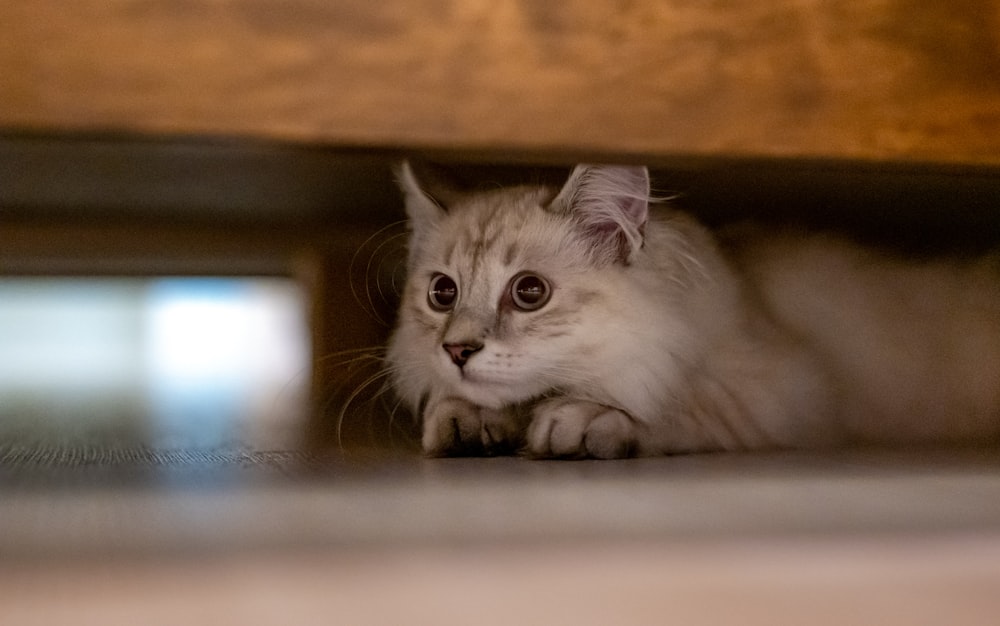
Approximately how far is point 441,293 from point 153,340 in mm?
1168

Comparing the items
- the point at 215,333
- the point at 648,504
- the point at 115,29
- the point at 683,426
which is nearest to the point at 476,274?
the point at 683,426

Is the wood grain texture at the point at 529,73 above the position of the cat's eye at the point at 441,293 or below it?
above

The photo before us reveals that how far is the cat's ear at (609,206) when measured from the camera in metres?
1.20

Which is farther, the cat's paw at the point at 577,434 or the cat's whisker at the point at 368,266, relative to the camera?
the cat's whisker at the point at 368,266

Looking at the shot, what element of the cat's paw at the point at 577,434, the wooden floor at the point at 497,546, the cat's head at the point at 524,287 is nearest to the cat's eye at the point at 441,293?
the cat's head at the point at 524,287

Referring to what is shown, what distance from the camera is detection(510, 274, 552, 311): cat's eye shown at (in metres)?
1.20

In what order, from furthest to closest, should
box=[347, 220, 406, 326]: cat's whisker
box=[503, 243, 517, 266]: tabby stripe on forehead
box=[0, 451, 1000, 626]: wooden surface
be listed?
box=[347, 220, 406, 326]: cat's whisker < box=[503, 243, 517, 266]: tabby stripe on forehead < box=[0, 451, 1000, 626]: wooden surface

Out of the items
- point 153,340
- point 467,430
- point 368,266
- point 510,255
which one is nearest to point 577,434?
point 467,430

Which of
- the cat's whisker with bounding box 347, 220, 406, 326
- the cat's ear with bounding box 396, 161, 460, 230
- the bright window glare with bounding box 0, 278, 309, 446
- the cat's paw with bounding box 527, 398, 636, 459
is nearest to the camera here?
the cat's paw with bounding box 527, 398, 636, 459

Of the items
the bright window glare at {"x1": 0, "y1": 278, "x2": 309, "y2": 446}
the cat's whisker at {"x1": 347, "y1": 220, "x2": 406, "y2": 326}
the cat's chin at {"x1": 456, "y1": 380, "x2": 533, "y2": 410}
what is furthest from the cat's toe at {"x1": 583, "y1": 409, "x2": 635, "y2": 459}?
the bright window glare at {"x1": 0, "y1": 278, "x2": 309, "y2": 446}

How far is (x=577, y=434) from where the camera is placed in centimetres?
111

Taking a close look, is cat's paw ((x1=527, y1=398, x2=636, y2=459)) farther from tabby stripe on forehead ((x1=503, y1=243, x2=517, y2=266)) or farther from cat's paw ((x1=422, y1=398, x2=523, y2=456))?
tabby stripe on forehead ((x1=503, y1=243, x2=517, y2=266))

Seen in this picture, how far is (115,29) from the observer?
72cm

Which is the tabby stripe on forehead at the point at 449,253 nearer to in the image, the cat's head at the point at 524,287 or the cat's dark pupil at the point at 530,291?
the cat's head at the point at 524,287
